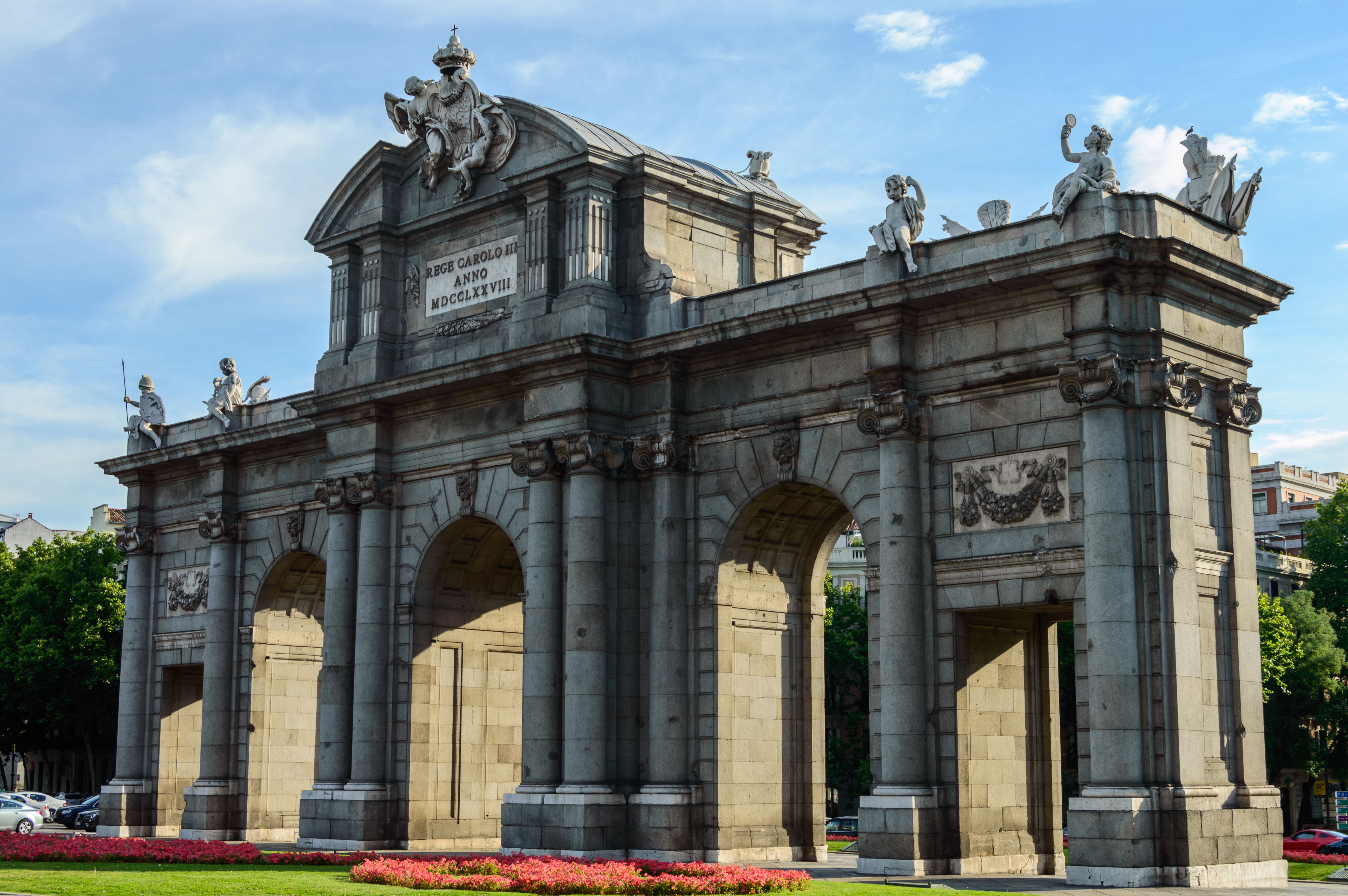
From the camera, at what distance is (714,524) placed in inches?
1387

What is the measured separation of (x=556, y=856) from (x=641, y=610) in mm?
5537

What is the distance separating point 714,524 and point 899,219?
25.3 feet

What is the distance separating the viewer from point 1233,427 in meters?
30.8

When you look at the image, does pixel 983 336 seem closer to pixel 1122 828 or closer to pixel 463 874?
pixel 1122 828

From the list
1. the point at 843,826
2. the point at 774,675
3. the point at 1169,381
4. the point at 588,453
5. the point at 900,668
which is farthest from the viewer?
the point at 843,826

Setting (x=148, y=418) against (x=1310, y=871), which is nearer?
(x=1310, y=871)

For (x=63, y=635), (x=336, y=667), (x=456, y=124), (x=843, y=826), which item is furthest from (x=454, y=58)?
(x=63, y=635)

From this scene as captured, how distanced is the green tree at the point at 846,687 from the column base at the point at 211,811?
97.4 ft

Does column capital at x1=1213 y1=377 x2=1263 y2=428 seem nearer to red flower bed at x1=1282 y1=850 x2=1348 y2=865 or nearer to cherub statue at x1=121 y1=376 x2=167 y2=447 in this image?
red flower bed at x1=1282 y1=850 x2=1348 y2=865

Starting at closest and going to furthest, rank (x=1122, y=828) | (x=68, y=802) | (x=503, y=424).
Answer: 1. (x=1122, y=828)
2. (x=503, y=424)
3. (x=68, y=802)

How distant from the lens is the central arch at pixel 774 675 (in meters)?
34.4

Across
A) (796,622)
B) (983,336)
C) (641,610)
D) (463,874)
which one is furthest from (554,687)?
(983,336)

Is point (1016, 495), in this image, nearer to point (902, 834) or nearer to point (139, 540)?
point (902, 834)

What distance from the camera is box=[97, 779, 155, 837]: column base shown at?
155 ft
